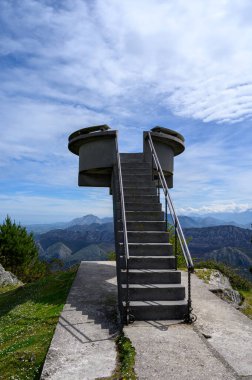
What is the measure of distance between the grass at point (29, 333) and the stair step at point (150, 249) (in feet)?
6.83

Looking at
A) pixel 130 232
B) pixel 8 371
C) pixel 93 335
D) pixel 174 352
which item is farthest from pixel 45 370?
pixel 130 232

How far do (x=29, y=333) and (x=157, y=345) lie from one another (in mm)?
2624

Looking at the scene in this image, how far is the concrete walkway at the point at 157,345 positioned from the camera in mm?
4270

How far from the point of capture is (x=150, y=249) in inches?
301

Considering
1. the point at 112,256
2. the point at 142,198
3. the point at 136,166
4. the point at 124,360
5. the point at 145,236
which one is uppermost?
the point at 136,166

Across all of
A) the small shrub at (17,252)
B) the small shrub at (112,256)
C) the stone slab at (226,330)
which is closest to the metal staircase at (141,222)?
the stone slab at (226,330)

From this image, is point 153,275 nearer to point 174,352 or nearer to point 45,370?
point 174,352

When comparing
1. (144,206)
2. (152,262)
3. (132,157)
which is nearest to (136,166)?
(132,157)

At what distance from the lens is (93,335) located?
5.65 m

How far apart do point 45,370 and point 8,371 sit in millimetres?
687

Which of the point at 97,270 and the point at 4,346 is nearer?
the point at 4,346

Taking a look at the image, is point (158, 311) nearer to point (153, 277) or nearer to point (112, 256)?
point (153, 277)

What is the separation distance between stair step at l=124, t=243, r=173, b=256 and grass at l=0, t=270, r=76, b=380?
208cm

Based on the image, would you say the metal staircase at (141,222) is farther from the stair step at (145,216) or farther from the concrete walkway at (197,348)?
the concrete walkway at (197,348)
